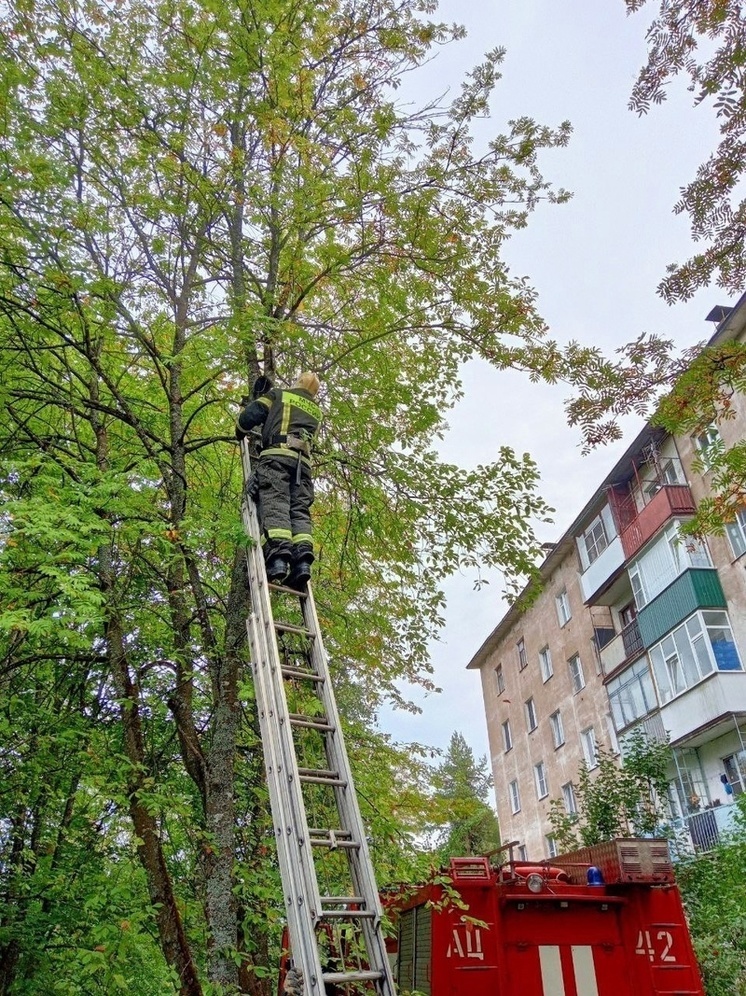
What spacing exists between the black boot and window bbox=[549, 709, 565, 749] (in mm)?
21964

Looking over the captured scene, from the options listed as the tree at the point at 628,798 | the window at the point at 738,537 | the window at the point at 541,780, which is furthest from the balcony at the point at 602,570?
the tree at the point at 628,798

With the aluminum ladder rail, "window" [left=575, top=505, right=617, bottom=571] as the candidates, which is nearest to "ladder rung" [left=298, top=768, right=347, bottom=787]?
the aluminum ladder rail

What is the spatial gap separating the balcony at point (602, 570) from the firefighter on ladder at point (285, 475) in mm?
17156

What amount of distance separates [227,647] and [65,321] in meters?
3.37

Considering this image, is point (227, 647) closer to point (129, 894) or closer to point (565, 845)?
point (129, 894)

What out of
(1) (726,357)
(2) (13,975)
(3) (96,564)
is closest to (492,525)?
(1) (726,357)

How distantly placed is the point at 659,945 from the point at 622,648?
15.9m

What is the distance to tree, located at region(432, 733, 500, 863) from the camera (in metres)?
7.39

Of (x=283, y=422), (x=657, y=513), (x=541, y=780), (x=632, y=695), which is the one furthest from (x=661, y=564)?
(x=283, y=422)

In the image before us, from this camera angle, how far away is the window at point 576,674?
24.3 metres

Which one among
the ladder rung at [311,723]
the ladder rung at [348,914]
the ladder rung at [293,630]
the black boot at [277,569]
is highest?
the black boot at [277,569]

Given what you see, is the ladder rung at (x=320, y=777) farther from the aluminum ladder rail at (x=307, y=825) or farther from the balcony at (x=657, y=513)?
the balcony at (x=657, y=513)

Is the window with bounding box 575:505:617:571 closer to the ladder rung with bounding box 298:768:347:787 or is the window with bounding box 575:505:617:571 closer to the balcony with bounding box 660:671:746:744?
the balcony with bounding box 660:671:746:744

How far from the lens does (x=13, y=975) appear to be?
7867 millimetres
